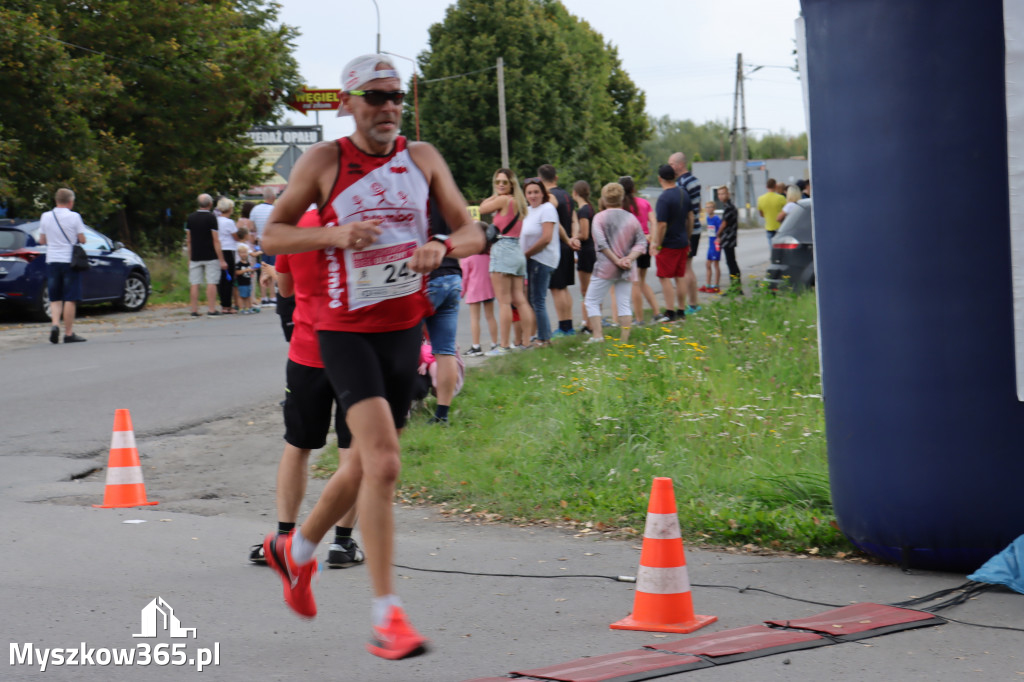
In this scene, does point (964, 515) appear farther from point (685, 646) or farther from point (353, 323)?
point (353, 323)

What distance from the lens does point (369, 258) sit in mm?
4074

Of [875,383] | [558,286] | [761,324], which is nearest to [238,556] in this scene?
[875,383]

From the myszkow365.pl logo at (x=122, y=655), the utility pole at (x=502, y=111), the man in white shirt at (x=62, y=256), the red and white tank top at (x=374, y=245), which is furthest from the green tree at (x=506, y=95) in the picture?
the myszkow365.pl logo at (x=122, y=655)

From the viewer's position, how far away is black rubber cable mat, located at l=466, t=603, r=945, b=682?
3.84 metres

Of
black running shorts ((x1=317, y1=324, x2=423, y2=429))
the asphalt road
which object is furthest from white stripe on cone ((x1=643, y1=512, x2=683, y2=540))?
black running shorts ((x1=317, y1=324, x2=423, y2=429))

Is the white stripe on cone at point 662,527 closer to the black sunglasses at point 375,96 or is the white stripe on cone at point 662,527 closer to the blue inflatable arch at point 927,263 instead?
the blue inflatable arch at point 927,263

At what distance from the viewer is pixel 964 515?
4.85 metres

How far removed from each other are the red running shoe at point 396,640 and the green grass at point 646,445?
7.65ft

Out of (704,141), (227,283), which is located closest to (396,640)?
(227,283)

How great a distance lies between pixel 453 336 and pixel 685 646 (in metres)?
4.62

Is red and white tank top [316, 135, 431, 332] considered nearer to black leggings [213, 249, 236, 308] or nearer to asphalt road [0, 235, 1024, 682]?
asphalt road [0, 235, 1024, 682]

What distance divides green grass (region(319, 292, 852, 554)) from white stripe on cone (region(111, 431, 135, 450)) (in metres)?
1.36

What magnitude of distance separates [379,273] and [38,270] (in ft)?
50.2

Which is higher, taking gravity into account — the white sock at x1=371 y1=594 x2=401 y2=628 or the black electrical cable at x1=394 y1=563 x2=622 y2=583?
the white sock at x1=371 y1=594 x2=401 y2=628
